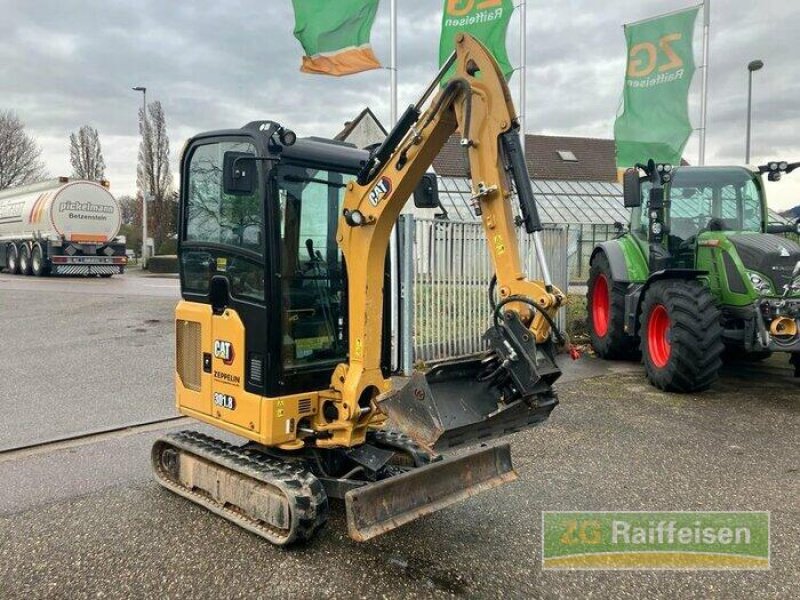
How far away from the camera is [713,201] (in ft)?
29.2

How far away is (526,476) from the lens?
517cm

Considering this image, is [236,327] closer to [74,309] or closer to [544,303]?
[544,303]

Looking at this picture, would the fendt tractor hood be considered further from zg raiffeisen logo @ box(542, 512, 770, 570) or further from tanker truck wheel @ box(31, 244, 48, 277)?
tanker truck wheel @ box(31, 244, 48, 277)

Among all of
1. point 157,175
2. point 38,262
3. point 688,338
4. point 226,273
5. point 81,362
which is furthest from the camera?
point 157,175

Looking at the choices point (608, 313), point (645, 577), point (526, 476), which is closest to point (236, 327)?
point (526, 476)

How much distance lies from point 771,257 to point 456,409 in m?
5.62

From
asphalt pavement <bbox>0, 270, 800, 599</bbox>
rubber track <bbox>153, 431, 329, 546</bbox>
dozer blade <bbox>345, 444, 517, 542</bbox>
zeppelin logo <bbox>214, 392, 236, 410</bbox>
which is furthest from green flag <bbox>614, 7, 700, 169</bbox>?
rubber track <bbox>153, 431, 329, 546</bbox>

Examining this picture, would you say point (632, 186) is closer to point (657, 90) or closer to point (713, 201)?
point (713, 201)

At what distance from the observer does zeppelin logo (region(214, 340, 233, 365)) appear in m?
4.39

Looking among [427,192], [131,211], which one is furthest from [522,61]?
[131,211]

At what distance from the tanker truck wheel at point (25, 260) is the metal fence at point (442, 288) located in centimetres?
2044

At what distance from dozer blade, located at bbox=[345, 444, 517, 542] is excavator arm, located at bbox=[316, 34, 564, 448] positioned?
0.36m

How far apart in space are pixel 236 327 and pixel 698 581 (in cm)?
314

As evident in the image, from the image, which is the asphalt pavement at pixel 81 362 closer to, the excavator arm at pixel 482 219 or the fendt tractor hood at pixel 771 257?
the excavator arm at pixel 482 219
